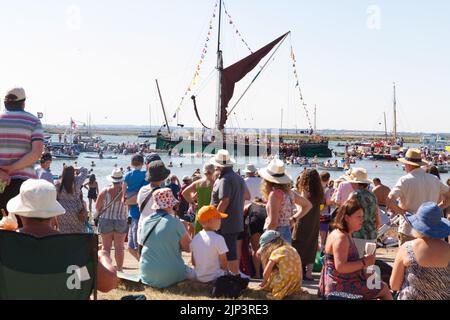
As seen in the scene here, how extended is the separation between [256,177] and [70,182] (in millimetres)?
2708

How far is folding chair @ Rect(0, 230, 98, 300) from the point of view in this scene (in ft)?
12.6

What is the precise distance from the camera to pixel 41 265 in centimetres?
385

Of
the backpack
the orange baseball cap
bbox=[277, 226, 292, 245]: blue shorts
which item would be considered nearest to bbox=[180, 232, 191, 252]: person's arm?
the orange baseball cap

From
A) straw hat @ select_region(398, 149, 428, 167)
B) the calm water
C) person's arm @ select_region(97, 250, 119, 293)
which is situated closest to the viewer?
person's arm @ select_region(97, 250, 119, 293)

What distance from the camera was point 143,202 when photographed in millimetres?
7410

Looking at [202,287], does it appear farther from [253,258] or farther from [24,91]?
[24,91]

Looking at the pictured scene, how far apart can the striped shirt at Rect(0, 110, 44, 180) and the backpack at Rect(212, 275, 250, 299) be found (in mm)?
2232

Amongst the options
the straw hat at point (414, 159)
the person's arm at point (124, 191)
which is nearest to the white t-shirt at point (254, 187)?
the person's arm at point (124, 191)

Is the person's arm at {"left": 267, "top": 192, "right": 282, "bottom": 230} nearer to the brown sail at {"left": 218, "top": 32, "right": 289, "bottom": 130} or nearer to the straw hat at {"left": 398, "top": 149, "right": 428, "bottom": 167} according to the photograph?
the straw hat at {"left": 398, "top": 149, "right": 428, "bottom": 167}

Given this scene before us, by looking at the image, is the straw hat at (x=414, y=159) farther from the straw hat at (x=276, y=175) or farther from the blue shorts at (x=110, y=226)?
the blue shorts at (x=110, y=226)

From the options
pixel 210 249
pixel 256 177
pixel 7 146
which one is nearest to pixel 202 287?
pixel 210 249

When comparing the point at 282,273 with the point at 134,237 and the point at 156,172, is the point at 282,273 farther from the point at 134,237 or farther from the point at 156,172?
the point at 134,237

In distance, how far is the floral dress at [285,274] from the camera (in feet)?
20.7
